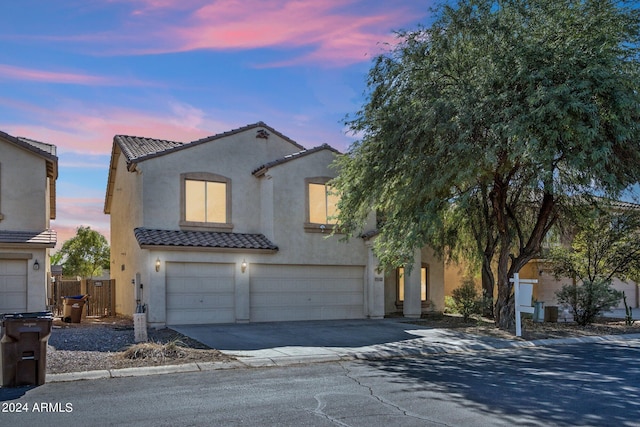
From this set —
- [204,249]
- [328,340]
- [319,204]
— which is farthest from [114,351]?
[319,204]

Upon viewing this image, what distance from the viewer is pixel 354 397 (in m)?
8.70

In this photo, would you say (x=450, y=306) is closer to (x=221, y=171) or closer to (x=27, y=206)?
(x=221, y=171)

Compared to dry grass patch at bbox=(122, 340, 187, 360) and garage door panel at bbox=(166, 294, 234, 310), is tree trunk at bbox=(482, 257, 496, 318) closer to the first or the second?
garage door panel at bbox=(166, 294, 234, 310)

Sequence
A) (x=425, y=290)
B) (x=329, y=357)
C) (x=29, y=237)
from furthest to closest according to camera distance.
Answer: (x=425, y=290) → (x=29, y=237) → (x=329, y=357)

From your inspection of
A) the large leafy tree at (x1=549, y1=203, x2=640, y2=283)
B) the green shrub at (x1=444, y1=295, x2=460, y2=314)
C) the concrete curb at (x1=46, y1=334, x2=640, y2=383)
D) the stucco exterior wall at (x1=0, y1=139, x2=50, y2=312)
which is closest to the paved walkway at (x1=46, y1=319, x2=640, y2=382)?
the concrete curb at (x1=46, y1=334, x2=640, y2=383)

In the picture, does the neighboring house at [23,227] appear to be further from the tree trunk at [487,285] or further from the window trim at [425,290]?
the tree trunk at [487,285]

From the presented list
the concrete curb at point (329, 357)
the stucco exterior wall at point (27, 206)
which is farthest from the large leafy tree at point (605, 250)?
the stucco exterior wall at point (27, 206)

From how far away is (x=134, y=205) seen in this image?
21.1m

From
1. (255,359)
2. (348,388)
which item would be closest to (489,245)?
(255,359)

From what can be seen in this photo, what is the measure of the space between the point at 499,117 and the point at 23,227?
581 inches

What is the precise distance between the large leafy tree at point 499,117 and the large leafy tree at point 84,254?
30919mm

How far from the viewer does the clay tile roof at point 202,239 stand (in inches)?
744

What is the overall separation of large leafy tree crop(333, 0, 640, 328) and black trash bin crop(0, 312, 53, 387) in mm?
9716

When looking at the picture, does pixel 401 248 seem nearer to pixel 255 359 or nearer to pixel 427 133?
pixel 427 133
